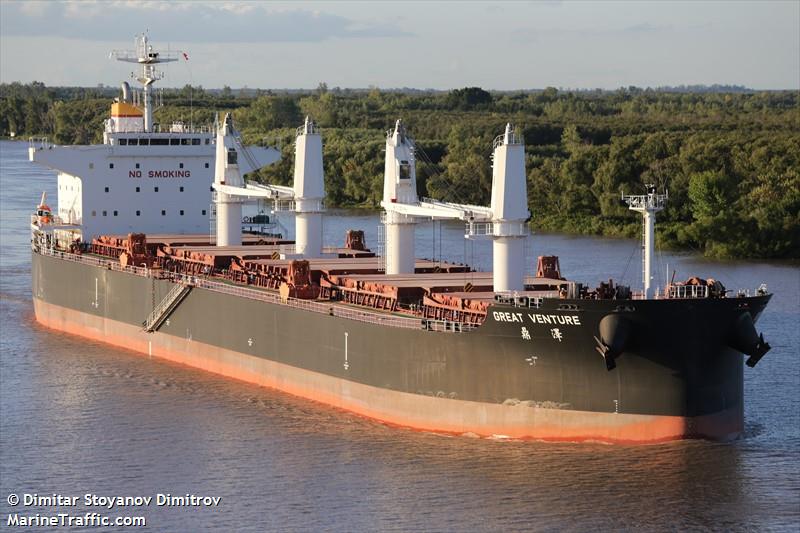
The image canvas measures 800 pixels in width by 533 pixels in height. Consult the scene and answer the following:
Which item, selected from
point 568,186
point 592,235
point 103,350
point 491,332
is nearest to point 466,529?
point 491,332

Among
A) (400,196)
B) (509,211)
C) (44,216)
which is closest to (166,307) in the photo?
(400,196)

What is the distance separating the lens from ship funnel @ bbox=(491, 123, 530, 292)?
2483 cm

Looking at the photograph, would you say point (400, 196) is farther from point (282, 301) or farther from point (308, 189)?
point (308, 189)

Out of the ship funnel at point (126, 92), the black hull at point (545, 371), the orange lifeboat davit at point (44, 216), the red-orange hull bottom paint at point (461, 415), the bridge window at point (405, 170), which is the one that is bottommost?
the red-orange hull bottom paint at point (461, 415)

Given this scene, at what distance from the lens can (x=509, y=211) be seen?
24891mm

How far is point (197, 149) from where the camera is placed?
3797 centimetres

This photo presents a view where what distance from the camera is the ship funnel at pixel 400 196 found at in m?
28.8

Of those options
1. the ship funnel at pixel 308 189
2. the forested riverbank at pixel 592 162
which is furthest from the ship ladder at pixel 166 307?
the forested riverbank at pixel 592 162

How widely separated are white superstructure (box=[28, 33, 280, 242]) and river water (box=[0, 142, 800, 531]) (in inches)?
318

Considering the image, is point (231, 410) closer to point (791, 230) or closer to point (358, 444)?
point (358, 444)

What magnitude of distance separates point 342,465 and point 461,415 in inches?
89.2

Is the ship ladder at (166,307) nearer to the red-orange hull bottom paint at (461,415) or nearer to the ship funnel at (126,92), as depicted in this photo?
the red-orange hull bottom paint at (461,415)

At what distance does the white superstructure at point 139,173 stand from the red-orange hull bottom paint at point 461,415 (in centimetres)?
792

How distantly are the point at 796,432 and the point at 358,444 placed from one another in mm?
6963
